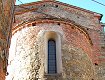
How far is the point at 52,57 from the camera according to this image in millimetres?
10617

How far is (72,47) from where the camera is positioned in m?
10.9

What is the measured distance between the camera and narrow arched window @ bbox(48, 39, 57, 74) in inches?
402

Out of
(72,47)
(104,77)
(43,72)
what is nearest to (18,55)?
(43,72)

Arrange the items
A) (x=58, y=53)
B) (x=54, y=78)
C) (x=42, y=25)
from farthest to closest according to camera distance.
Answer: (x=42, y=25)
(x=58, y=53)
(x=54, y=78)

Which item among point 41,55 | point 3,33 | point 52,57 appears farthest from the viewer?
point 52,57

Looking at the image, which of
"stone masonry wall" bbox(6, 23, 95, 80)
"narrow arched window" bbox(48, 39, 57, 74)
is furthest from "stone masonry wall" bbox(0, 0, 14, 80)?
"narrow arched window" bbox(48, 39, 57, 74)

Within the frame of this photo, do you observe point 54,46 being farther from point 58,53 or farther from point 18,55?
point 18,55

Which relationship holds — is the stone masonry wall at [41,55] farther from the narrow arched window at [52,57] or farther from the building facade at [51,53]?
the narrow arched window at [52,57]

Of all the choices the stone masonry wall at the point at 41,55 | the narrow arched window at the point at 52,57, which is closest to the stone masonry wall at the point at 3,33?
the stone masonry wall at the point at 41,55

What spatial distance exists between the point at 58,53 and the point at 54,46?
0.54 meters

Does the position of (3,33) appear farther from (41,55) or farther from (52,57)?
(52,57)

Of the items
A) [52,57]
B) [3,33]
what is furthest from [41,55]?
[3,33]

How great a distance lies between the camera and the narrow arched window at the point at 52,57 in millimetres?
10219

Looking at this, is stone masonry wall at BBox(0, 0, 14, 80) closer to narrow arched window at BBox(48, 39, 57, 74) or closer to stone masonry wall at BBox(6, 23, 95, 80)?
stone masonry wall at BBox(6, 23, 95, 80)
